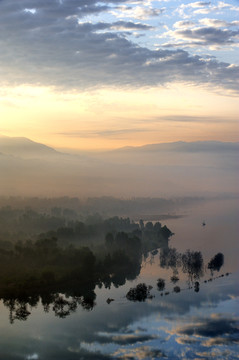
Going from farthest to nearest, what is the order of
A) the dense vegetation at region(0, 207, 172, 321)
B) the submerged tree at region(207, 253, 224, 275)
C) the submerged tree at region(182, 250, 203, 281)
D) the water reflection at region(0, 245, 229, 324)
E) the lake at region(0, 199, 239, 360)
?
the submerged tree at region(207, 253, 224, 275)
the submerged tree at region(182, 250, 203, 281)
the dense vegetation at region(0, 207, 172, 321)
the water reflection at region(0, 245, 229, 324)
the lake at region(0, 199, 239, 360)

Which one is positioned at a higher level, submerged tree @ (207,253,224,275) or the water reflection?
submerged tree @ (207,253,224,275)

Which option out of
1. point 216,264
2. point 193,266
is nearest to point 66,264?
point 193,266

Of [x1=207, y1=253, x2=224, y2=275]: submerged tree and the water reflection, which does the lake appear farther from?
[x1=207, y1=253, x2=224, y2=275]: submerged tree

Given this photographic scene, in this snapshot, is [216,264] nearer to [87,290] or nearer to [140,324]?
[87,290]

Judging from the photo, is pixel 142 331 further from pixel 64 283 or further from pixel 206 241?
pixel 206 241

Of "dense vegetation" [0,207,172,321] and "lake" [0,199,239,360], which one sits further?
"dense vegetation" [0,207,172,321]

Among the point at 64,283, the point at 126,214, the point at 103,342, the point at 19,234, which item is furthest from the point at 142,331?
the point at 126,214

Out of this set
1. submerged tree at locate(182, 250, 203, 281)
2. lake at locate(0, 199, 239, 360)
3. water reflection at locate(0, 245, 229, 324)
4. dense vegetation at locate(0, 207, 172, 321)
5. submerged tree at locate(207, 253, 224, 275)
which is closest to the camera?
lake at locate(0, 199, 239, 360)

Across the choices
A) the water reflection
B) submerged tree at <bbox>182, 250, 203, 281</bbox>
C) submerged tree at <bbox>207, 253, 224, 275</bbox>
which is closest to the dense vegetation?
the water reflection

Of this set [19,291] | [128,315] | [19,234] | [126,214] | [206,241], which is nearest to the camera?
[128,315]
